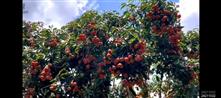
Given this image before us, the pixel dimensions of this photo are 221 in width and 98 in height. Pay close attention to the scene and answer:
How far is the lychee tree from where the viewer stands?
7.45m

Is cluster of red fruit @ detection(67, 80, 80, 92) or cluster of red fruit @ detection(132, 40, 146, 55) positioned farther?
cluster of red fruit @ detection(132, 40, 146, 55)

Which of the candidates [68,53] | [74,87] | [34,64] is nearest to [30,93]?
[34,64]

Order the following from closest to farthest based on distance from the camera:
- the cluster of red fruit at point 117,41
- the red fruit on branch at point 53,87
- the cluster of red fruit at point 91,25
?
1. the red fruit on branch at point 53,87
2. the cluster of red fruit at point 117,41
3. the cluster of red fruit at point 91,25

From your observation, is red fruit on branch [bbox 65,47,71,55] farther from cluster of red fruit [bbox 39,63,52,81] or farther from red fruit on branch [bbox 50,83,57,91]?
red fruit on branch [bbox 50,83,57,91]

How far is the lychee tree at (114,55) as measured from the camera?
745cm

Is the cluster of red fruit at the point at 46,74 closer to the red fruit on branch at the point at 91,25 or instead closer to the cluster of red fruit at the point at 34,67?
the cluster of red fruit at the point at 34,67

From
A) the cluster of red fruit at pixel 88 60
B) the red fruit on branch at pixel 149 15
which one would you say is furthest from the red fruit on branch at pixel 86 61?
the red fruit on branch at pixel 149 15

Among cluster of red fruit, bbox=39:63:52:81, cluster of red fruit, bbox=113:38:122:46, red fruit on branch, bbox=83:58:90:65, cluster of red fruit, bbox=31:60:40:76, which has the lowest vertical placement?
cluster of red fruit, bbox=39:63:52:81

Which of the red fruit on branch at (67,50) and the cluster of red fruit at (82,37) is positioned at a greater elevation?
the cluster of red fruit at (82,37)
